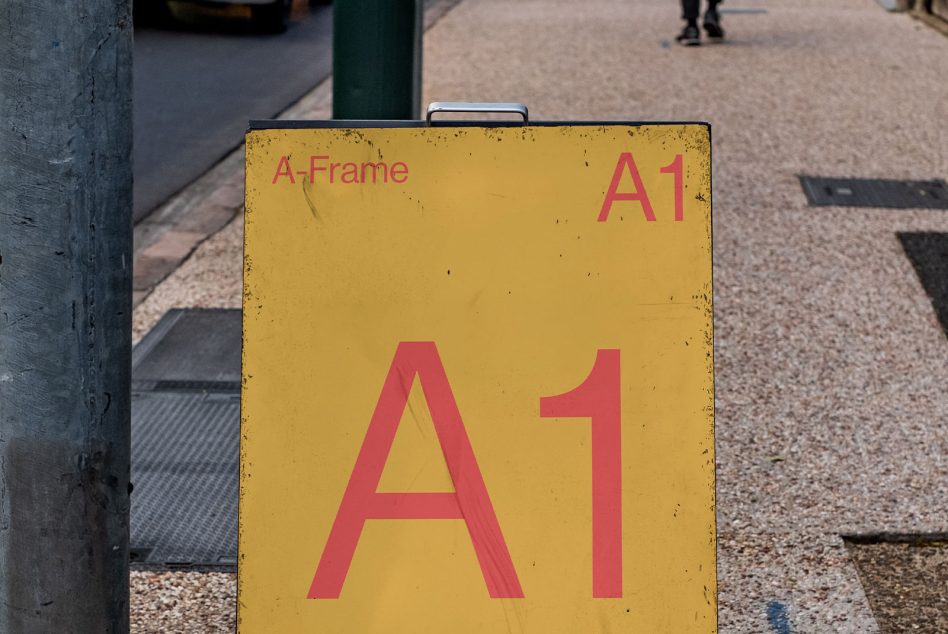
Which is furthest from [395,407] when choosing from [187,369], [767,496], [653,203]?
[187,369]

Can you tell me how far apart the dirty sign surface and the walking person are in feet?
34.1

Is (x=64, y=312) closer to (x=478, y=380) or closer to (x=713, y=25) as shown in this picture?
(x=478, y=380)

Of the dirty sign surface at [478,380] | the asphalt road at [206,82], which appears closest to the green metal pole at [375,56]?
the dirty sign surface at [478,380]

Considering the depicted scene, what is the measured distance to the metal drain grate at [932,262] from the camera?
585 cm

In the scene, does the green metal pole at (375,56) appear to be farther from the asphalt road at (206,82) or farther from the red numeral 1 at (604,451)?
the asphalt road at (206,82)

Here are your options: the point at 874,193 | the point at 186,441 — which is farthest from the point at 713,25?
the point at 186,441

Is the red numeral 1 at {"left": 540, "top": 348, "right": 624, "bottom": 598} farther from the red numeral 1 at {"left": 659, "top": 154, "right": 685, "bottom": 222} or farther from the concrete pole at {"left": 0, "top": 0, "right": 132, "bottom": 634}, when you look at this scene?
the concrete pole at {"left": 0, "top": 0, "right": 132, "bottom": 634}

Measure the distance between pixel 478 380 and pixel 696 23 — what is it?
10.7m

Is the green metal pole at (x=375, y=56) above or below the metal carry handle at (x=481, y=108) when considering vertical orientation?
below

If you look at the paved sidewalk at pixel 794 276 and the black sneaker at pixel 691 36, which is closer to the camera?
the paved sidewalk at pixel 794 276

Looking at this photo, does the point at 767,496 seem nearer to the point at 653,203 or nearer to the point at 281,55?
the point at 653,203

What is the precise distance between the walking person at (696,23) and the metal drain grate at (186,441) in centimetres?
791

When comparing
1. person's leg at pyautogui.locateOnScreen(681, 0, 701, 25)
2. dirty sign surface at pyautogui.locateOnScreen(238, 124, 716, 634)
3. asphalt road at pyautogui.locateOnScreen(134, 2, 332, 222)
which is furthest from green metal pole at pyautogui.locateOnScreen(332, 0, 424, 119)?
person's leg at pyautogui.locateOnScreen(681, 0, 701, 25)

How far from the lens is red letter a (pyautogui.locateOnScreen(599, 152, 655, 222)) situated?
Result: 8.71 ft
